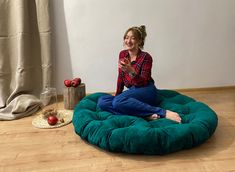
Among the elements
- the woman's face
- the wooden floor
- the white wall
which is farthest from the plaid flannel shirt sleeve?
the white wall

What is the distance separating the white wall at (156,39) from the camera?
2.90 meters

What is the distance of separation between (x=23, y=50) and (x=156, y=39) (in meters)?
1.29

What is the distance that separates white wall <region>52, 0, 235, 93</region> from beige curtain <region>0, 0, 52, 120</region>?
17cm

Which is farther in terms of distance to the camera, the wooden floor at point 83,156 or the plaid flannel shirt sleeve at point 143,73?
the plaid flannel shirt sleeve at point 143,73

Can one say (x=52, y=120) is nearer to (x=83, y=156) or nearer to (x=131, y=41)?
(x=83, y=156)

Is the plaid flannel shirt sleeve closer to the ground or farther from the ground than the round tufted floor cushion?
farther from the ground

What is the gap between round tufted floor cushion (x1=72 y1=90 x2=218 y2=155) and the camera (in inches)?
70.3

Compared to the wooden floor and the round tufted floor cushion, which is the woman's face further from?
the wooden floor

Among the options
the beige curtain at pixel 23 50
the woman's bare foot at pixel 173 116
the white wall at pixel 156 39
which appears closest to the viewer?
the woman's bare foot at pixel 173 116

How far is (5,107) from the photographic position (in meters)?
2.60

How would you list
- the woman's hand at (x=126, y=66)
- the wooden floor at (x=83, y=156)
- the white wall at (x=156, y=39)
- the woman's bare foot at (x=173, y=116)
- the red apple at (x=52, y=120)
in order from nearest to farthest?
the wooden floor at (x=83, y=156) → the woman's bare foot at (x=173, y=116) → the woman's hand at (x=126, y=66) → the red apple at (x=52, y=120) → the white wall at (x=156, y=39)

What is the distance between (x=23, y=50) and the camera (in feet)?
8.80

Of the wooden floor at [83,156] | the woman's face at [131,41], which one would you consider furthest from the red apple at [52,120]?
the woman's face at [131,41]

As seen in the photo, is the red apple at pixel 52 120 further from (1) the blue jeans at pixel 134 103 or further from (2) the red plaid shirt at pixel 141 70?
(2) the red plaid shirt at pixel 141 70
